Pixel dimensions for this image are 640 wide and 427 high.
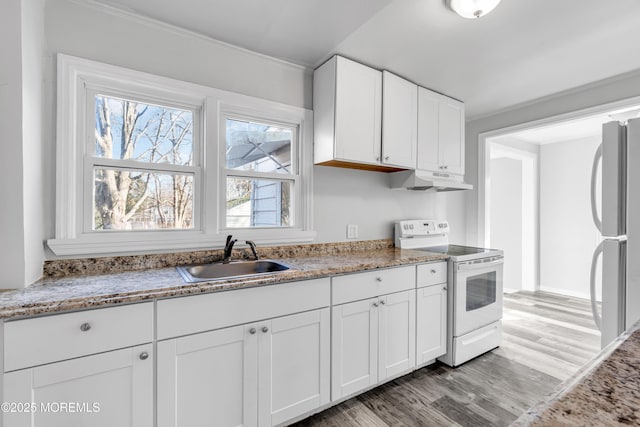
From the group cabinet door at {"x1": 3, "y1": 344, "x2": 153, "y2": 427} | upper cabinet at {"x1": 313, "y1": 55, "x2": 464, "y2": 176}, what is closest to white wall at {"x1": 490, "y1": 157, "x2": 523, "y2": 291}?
upper cabinet at {"x1": 313, "y1": 55, "x2": 464, "y2": 176}

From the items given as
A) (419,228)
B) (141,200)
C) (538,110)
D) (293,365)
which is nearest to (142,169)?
(141,200)

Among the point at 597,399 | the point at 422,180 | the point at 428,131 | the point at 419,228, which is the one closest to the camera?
the point at 597,399

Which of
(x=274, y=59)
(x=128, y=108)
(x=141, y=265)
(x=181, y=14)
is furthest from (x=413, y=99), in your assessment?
(x=141, y=265)

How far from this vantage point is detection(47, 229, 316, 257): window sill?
1.57m

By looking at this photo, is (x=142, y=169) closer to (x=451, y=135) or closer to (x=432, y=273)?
(x=432, y=273)

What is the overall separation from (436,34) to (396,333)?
1.99 m

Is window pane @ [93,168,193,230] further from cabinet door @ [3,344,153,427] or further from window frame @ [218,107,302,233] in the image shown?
cabinet door @ [3,344,153,427]

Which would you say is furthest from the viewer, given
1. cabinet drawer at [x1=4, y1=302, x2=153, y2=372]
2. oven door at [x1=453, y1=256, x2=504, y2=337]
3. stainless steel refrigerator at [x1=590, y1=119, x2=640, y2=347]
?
oven door at [x1=453, y1=256, x2=504, y2=337]

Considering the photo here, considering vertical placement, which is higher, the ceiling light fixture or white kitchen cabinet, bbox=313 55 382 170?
the ceiling light fixture

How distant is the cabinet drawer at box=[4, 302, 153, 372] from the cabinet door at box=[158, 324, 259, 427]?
5.8 inches

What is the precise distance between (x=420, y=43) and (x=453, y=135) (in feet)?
3.90

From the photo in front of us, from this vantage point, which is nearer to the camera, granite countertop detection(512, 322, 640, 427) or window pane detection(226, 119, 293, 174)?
granite countertop detection(512, 322, 640, 427)

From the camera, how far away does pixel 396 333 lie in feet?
6.65

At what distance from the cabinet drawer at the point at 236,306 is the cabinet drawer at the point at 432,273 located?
0.82 meters
